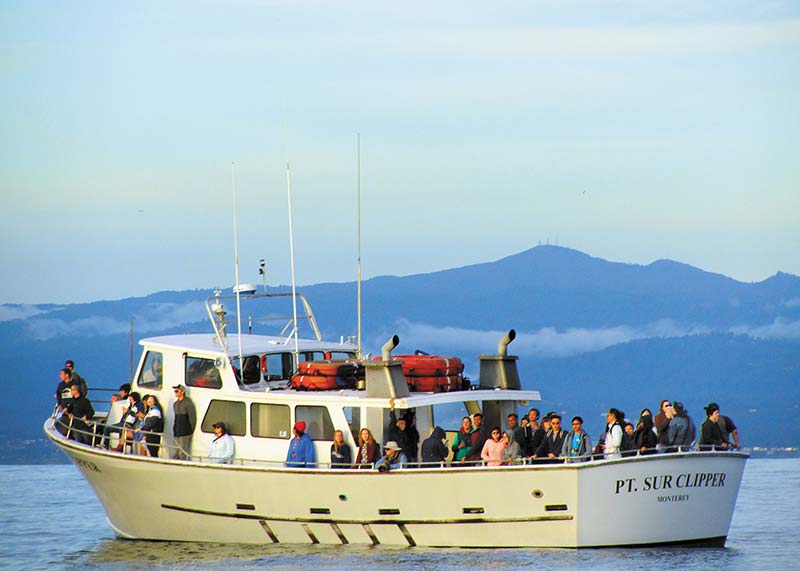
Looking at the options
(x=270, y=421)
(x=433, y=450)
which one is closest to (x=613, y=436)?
(x=433, y=450)

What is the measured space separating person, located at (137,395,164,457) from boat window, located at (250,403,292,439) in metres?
1.78

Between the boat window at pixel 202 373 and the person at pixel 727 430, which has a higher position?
the boat window at pixel 202 373

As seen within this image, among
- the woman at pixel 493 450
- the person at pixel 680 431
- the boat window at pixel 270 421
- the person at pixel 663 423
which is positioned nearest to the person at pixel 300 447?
the boat window at pixel 270 421

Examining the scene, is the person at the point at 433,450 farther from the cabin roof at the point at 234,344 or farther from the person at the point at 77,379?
the person at the point at 77,379

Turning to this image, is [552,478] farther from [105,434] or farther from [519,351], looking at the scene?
[519,351]

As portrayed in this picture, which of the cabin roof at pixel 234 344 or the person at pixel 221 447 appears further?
the cabin roof at pixel 234 344

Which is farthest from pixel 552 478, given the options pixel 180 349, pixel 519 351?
pixel 519 351

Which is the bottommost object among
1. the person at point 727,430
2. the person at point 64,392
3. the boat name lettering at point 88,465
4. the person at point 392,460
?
the boat name lettering at point 88,465

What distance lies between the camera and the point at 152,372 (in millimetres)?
27656

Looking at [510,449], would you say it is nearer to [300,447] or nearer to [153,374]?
[300,447]

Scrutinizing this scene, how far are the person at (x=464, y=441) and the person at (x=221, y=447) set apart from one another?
3636mm

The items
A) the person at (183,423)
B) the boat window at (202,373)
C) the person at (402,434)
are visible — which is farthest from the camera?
the boat window at (202,373)

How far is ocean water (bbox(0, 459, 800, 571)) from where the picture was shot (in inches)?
918

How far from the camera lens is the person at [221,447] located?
84.2ft
